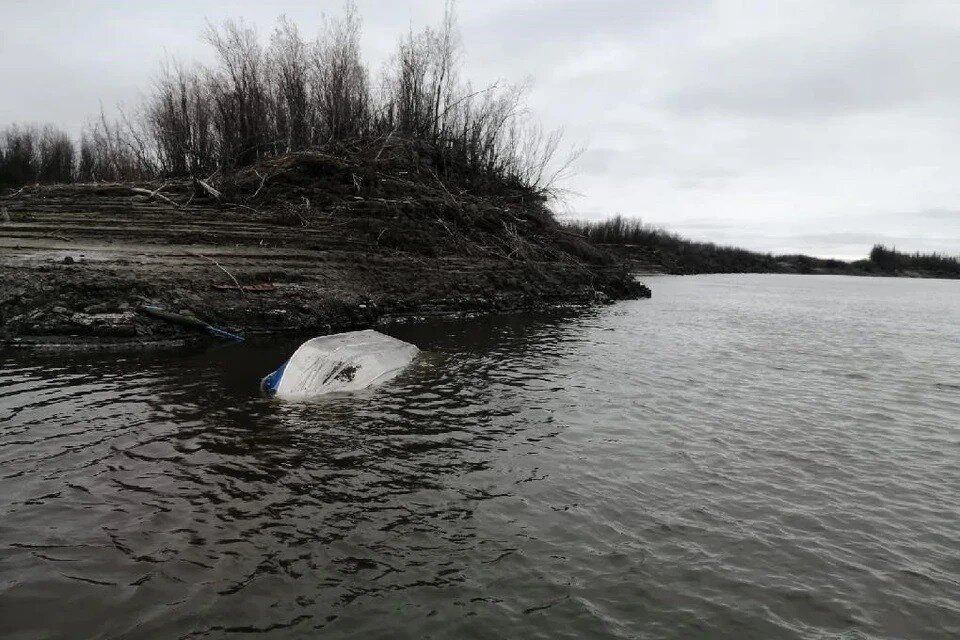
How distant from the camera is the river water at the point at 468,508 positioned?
4.25 meters

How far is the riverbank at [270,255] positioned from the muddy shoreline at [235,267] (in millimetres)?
43

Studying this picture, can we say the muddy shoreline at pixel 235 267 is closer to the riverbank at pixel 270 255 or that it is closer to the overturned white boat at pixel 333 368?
the riverbank at pixel 270 255

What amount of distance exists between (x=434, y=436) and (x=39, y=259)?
12.5 meters

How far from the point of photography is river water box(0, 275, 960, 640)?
4250 millimetres

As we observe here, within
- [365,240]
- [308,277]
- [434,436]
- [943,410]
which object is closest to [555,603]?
[434,436]

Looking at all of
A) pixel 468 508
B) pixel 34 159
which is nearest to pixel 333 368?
pixel 468 508

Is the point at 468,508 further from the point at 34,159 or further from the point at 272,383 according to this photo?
the point at 34,159

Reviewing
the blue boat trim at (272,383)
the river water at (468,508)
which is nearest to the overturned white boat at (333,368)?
the blue boat trim at (272,383)

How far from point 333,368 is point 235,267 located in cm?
792

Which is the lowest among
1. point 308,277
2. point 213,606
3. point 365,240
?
point 213,606

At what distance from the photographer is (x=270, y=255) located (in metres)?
17.7

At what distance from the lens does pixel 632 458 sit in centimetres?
745

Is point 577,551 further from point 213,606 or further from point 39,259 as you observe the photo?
point 39,259

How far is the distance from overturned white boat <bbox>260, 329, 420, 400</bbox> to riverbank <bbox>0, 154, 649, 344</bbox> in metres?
5.34
